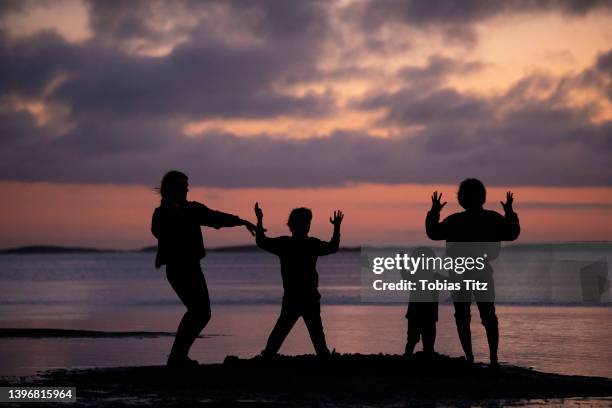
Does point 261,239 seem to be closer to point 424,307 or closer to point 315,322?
point 315,322

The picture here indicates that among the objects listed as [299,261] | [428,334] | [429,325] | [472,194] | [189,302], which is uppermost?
[472,194]

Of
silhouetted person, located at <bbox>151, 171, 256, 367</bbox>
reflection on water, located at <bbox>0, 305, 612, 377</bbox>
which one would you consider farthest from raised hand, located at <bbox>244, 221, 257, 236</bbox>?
reflection on water, located at <bbox>0, 305, 612, 377</bbox>

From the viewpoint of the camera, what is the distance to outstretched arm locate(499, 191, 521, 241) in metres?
9.90

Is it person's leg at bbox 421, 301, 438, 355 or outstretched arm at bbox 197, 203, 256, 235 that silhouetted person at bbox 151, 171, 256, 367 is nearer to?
outstretched arm at bbox 197, 203, 256, 235

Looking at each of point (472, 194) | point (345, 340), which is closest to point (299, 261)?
point (472, 194)

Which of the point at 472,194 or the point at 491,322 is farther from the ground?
the point at 472,194

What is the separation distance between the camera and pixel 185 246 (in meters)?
9.69

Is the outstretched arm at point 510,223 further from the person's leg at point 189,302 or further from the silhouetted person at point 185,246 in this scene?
the person's leg at point 189,302

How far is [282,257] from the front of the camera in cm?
1001

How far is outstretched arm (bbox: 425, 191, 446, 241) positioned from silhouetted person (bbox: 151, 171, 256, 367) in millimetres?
1892

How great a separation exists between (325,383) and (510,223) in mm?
2644

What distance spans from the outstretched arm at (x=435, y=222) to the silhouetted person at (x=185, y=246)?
1.89 metres

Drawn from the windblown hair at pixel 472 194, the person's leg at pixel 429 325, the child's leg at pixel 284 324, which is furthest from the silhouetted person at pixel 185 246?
→ the person's leg at pixel 429 325

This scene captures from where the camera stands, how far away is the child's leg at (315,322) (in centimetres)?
996
